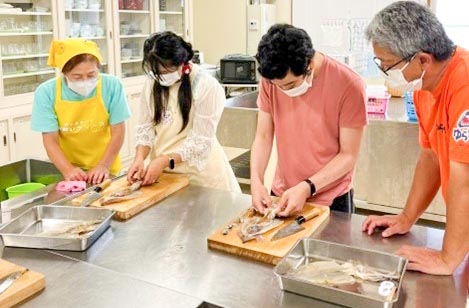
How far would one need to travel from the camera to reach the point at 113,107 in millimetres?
2053

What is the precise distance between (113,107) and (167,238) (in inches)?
32.4

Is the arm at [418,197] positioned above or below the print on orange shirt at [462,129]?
below

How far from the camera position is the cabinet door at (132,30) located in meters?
4.83

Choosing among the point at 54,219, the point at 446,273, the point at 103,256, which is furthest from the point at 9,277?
the point at 446,273

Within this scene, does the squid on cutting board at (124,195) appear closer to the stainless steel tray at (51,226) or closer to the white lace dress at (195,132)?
the stainless steel tray at (51,226)

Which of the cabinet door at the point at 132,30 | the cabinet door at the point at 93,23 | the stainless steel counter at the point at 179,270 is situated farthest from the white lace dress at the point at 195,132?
the cabinet door at the point at 132,30

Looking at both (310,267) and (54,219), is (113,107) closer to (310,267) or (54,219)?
(54,219)

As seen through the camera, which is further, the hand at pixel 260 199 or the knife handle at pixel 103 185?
the knife handle at pixel 103 185

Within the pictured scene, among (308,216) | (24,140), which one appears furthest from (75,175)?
(24,140)

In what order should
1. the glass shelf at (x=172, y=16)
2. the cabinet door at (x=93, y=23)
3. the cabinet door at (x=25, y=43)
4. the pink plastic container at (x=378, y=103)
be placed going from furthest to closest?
1. the glass shelf at (x=172, y=16)
2. the cabinet door at (x=93, y=23)
3. the cabinet door at (x=25, y=43)
4. the pink plastic container at (x=378, y=103)

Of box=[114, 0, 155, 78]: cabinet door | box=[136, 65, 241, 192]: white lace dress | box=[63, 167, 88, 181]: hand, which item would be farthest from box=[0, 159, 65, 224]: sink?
box=[114, 0, 155, 78]: cabinet door

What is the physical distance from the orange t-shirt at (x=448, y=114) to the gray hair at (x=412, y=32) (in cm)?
6

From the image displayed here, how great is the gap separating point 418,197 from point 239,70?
390 cm

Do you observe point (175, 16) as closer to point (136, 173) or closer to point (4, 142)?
point (4, 142)
